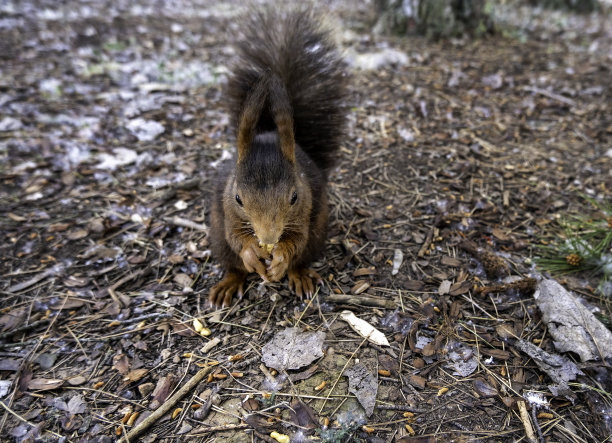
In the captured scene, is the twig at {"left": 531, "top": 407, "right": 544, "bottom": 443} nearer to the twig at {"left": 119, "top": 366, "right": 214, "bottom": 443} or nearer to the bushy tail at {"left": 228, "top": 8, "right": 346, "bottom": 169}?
the twig at {"left": 119, "top": 366, "right": 214, "bottom": 443}

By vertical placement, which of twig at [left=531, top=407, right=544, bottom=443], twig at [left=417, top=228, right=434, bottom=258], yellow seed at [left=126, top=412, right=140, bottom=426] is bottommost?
twig at [left=531, top=407, right=544, bottom=443]

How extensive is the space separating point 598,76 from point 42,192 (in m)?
5.55

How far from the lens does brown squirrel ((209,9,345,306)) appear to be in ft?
6.31

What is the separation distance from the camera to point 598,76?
4.48 meters

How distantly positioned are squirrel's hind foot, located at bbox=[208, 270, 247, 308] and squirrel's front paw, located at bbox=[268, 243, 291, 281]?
0.35 m

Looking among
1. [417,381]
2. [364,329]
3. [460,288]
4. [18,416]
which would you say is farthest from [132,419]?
[460,288]

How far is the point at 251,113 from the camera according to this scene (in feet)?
6.26

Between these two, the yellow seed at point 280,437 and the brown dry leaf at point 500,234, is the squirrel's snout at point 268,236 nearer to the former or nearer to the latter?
the yellow seed at point 280,437

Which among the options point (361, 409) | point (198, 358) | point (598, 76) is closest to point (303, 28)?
point (198, 358)

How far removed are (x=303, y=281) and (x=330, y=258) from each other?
315 millimetres

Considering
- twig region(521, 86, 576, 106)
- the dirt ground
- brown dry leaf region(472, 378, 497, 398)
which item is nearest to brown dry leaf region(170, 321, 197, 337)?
the dirt ground

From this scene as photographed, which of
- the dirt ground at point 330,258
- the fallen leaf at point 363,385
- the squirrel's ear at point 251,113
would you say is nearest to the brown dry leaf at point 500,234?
the dirt ground at point 330,258

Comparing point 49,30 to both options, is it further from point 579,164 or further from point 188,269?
point 579,164

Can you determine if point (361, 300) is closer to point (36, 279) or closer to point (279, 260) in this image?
point (279, 260)
